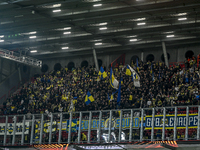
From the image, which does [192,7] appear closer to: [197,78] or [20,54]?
[197,78]

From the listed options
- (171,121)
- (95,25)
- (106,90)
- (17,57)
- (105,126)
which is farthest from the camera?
(17,57)

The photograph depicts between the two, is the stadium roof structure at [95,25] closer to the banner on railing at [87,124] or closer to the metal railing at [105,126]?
the metal railing at [105,126]

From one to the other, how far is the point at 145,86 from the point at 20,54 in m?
17.7

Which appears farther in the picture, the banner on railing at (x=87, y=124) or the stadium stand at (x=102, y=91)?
the stadium stand at (x=102, y=91)

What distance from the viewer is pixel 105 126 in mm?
21719

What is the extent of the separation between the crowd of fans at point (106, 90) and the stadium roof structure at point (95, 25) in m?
3.35

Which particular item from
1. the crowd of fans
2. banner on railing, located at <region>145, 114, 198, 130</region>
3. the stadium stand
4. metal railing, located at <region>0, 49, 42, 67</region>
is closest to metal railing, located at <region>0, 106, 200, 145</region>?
banner on railing, located at <region>145, 114, 198, 130</region>

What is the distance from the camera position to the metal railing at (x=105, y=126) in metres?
19.5

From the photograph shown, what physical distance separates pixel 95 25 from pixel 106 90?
22.5ft

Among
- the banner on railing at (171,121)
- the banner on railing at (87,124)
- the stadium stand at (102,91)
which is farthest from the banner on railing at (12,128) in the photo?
the banner on railing at (171,121)

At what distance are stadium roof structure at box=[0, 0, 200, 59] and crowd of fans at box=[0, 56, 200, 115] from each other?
335 cm

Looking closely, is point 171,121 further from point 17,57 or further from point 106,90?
point 17,57

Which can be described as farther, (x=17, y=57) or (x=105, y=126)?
(x=17, y=57)

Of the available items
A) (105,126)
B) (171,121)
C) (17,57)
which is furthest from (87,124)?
(17,57)
